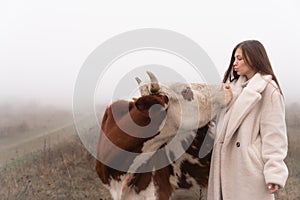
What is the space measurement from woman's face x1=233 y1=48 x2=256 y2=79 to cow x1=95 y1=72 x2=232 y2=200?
0.18 metres

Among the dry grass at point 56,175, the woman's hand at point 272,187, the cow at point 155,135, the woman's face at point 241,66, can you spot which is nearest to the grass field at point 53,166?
the dry grass at point 56,175

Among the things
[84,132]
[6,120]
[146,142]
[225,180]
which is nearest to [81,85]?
[146,142]

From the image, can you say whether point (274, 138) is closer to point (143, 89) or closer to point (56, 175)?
point (143, 89)

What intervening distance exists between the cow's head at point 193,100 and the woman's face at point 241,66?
174 mm

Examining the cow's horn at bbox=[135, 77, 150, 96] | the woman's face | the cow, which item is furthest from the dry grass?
the woman's face

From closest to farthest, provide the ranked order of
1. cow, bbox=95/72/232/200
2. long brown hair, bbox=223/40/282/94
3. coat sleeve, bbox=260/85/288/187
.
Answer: coat sleeve, bbox=260/85/288/187 < long brown hair, bbox=223/40/282/94 < cow, bbox=95/72/232/200

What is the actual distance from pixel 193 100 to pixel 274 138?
702mm

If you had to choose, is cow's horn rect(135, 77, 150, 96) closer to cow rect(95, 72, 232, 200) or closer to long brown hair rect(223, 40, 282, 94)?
cow rect(95, 72, 232, 200)

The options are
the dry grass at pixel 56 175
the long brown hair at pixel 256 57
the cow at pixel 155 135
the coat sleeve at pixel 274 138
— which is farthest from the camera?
the dry grass at pixel 56 175

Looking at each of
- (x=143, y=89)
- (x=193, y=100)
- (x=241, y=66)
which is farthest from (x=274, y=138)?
(x=143, y=89)

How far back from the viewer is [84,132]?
398 centimetres

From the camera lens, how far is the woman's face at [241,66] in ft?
9.21

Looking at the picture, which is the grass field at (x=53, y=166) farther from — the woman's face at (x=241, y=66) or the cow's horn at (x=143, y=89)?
the woman's face at (x=241, y=66)

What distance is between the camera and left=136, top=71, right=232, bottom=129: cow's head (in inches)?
115
